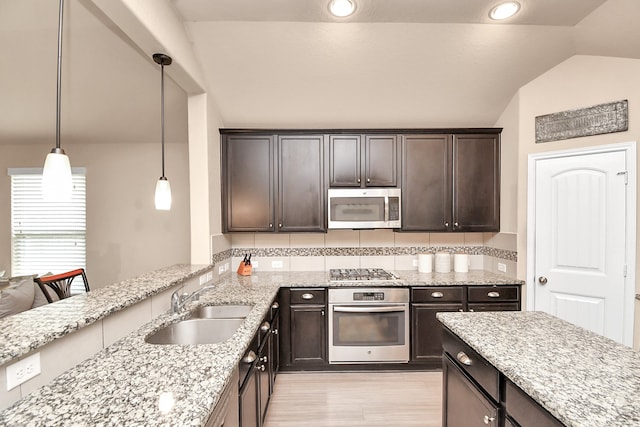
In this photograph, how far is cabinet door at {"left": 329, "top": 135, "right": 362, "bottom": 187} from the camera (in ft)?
10.3

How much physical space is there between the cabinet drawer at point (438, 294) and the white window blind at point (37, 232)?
4202mm

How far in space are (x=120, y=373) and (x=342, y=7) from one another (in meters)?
2.53

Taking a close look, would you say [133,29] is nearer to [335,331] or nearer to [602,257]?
[335,331]

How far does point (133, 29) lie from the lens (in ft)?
5.76

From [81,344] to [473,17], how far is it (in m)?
3.19

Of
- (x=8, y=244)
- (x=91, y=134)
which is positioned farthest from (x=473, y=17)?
(x=8, y=244)

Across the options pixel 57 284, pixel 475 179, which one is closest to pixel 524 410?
pixel 475 179

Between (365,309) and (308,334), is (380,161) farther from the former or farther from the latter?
(308,334)

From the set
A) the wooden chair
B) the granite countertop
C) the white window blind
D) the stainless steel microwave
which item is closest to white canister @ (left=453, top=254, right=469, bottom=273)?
the stainless steel microwave

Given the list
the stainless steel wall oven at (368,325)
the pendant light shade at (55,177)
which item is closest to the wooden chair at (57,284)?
the pendant light shade at (55,177)

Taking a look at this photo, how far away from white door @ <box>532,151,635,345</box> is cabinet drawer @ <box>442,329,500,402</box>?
5.86ft

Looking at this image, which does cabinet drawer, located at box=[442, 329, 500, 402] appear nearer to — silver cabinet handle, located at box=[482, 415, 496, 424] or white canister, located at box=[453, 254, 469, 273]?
silver cabinet handle, located at box=[482, 415, 496, 424]

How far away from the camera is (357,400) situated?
246cm

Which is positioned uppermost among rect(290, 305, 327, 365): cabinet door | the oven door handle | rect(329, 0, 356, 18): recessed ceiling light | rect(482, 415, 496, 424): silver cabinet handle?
rect(329, 0, 356, 18): recessed ceiling light
